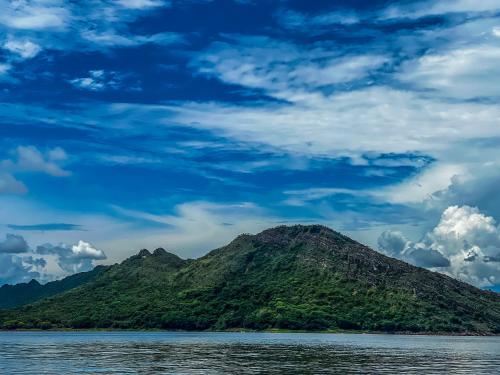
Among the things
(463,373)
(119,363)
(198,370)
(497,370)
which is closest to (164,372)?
(198,370)

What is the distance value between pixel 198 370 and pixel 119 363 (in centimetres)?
2469

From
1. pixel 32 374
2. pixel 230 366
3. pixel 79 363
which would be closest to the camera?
pixel 32 374

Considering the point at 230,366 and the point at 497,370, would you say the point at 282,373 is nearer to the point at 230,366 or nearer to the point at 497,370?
the point at 230,366

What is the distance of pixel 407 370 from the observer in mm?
114000

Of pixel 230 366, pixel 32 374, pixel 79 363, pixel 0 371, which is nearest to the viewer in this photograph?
pixel 32 374

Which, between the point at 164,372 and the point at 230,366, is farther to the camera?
the point at 230,366

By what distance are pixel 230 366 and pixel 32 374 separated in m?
36.4

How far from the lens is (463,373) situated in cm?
11050

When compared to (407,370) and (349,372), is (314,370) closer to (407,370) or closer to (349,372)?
(349,372)

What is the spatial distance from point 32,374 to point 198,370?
91.5ft

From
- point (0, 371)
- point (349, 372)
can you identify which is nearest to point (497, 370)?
point (349, 372)

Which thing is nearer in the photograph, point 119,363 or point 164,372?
point 164,372

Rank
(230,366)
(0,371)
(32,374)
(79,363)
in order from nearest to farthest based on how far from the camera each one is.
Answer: (32,374), (0,371), (230,366), (79,363)

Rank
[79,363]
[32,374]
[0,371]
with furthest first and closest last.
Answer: [79,363], [0,371], [32,374]
